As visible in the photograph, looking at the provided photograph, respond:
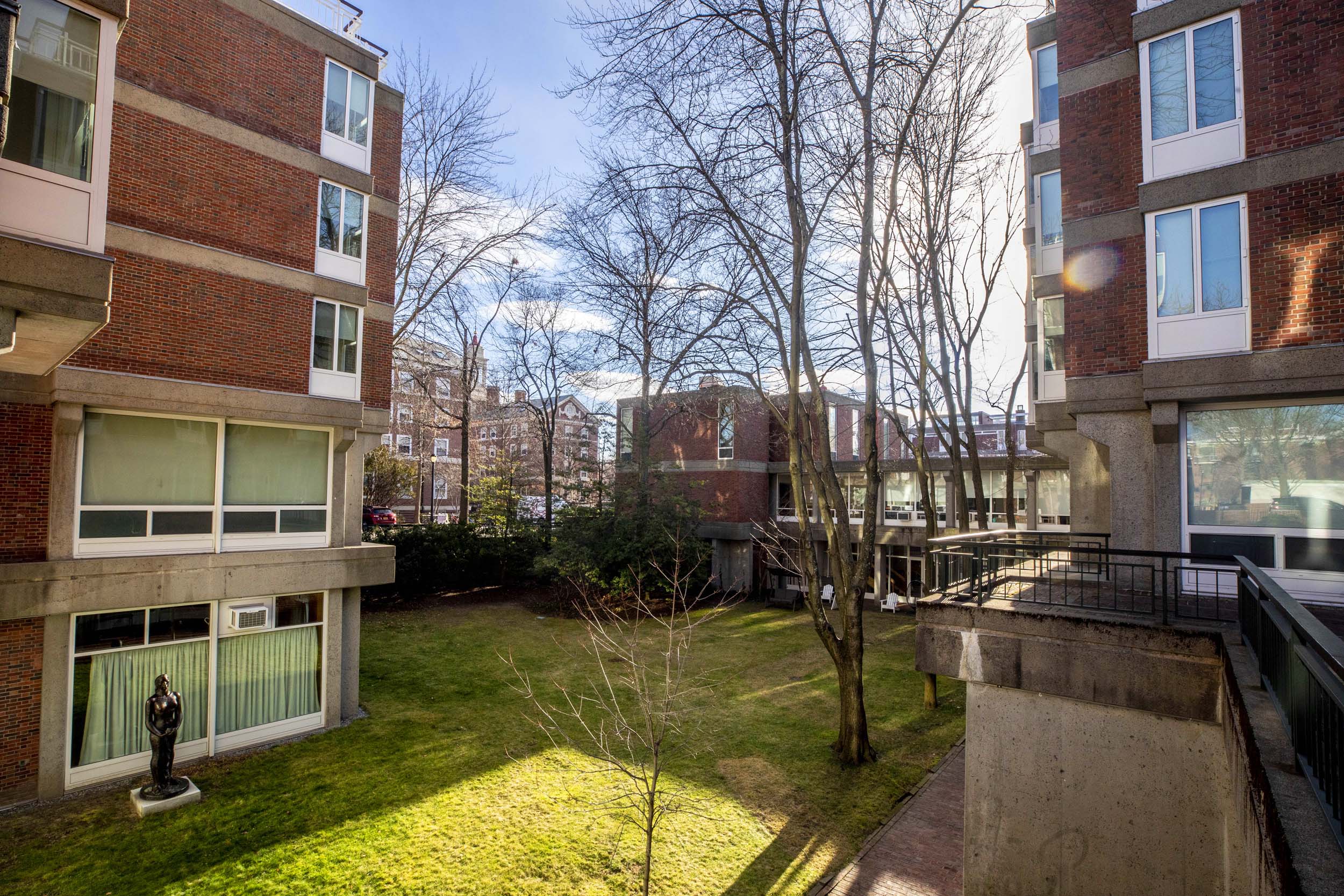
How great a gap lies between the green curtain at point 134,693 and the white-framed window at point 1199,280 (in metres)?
14.1

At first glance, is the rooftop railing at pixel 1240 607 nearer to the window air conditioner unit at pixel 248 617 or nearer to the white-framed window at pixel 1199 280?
the white-framed window at pixel 1199 280

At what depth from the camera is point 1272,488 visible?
25.3 feet

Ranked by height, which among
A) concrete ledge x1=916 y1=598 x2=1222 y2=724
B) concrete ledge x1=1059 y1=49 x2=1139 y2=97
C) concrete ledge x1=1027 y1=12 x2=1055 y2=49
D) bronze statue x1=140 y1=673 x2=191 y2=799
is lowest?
bronze statue x1=140 y1=673 x2=191 y2=799

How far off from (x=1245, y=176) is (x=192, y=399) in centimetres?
1419

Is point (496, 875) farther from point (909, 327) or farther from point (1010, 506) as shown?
point (1010, 506)

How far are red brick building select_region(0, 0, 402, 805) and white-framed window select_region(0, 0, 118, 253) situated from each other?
0.02 m

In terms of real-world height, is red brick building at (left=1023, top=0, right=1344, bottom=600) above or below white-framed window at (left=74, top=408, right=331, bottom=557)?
above

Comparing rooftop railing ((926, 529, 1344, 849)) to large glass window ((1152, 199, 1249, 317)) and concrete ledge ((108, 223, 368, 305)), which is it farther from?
concrete ledge ((108, 223, 368, 305))

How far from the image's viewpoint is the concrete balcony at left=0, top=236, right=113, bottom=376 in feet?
17.3

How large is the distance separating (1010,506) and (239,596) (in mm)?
16984

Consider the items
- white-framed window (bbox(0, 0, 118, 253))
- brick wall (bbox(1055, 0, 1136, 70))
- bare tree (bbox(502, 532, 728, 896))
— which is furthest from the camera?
brick wall (bbox(1055, 0, 1136, 70))

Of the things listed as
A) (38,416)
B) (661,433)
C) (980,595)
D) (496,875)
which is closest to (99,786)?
(38,416)

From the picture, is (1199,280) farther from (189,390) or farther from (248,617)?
(248,617)

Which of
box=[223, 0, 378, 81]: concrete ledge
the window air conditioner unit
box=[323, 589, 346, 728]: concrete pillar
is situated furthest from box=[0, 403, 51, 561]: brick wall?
box=[223, 0, 378, 81]: concrete ledge
